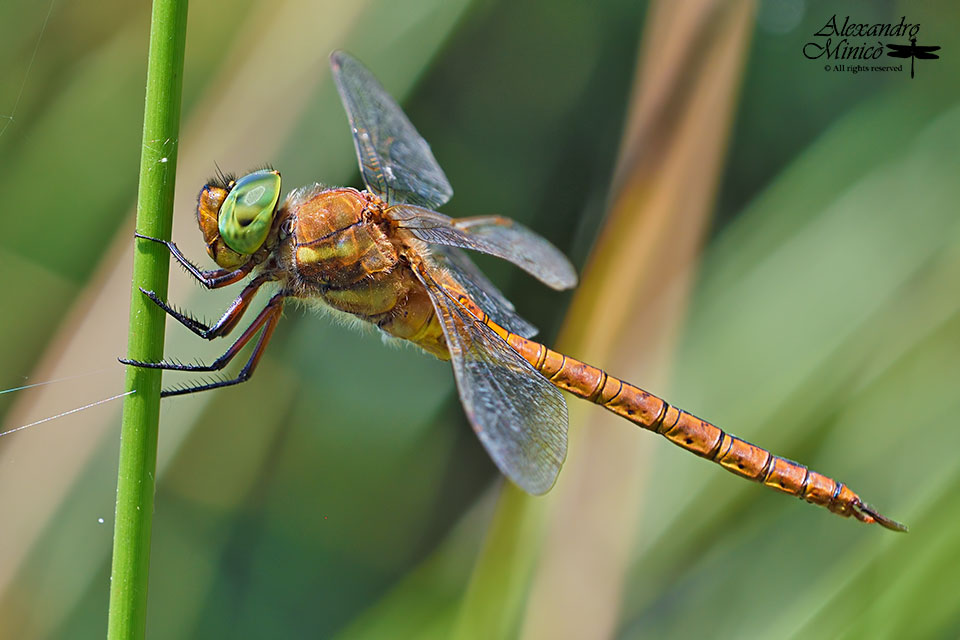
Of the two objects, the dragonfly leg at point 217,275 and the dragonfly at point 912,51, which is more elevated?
the dragonfly at point 912,51

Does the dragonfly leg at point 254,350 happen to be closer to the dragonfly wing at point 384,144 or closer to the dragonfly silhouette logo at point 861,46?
the dragonfly wing at point 384,144

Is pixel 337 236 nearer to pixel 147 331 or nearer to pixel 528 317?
pixel 147 331

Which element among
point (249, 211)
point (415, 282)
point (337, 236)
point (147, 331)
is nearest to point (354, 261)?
point (337, 236)

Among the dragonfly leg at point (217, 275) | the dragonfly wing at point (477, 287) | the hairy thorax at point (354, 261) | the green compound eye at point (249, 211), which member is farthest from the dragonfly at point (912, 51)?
the dragonfly leg at point (217, 275)

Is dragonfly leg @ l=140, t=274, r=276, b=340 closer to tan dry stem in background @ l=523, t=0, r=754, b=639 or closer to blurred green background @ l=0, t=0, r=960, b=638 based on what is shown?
blurred green background @ l=0, t=0, r=960, b=638

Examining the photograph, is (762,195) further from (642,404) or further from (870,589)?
(870,589)

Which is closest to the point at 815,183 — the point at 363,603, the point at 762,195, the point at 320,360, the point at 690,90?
the point at 762,195
